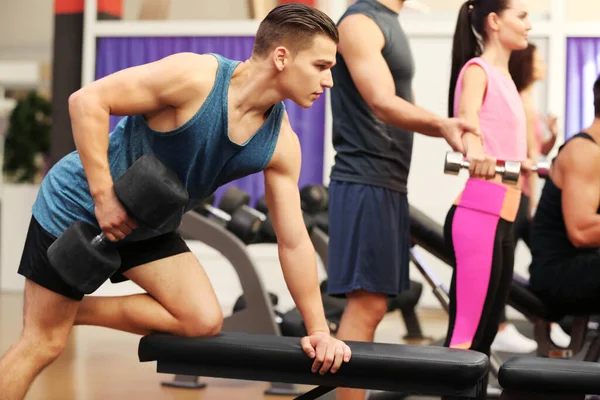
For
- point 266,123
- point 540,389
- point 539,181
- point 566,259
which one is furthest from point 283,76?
point 539,181

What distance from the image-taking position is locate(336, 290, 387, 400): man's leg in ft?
7.42

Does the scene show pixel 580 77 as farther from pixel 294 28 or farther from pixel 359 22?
pixel 294 28

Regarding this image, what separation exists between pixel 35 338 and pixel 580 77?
15.5 feet

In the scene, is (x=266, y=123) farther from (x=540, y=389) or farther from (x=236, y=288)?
(x=236, y=288)

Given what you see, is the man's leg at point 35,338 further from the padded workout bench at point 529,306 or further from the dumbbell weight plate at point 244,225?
the dumbbell weight plate at point 244,225

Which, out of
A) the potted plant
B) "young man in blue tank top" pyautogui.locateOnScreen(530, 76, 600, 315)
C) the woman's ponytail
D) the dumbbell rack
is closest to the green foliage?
the potted plant

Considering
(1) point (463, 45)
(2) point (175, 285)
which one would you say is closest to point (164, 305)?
(2) point (175, 285)

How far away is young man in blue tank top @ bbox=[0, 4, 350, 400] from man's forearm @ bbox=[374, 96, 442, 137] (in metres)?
0.35

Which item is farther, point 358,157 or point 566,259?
point 566,259

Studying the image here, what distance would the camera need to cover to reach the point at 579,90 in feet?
18.8

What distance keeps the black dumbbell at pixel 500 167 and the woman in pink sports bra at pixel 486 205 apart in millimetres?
23

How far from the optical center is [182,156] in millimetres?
1860

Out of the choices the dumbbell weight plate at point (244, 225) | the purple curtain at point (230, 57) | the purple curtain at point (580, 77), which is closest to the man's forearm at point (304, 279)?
the dumbbell weight plate at point (244, 225)

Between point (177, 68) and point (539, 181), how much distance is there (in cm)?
428
